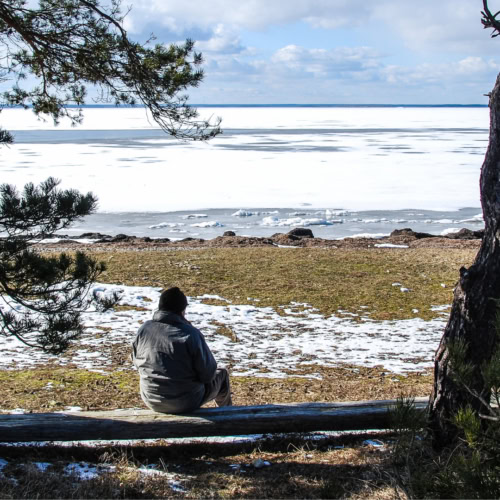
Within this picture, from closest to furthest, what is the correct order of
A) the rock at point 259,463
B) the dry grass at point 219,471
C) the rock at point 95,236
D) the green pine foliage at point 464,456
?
the green pine foliage at point 464,456 → the dry grass at point 219,471 → the rock at point 259,463 → the rock at point 95,236

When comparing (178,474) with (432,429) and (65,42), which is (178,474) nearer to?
(432,429)

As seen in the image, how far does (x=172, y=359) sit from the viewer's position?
14.6 feet

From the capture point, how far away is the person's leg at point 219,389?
4.78 meters

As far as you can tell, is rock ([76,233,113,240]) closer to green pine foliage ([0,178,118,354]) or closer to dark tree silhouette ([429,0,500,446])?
green pine foliage ([0,178,118,354])

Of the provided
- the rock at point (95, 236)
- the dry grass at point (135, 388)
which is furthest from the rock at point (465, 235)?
the dry grass at point (135, 388)

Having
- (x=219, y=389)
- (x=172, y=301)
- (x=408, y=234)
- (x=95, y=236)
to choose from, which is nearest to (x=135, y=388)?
(x=219, y=389)

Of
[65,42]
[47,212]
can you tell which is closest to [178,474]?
[47,212]

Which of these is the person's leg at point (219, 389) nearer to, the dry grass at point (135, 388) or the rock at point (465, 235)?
the dry grass at point (135, 388)

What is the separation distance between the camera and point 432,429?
412cm

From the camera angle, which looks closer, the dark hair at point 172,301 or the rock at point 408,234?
the dark hair at point 172,301

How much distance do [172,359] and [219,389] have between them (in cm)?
65

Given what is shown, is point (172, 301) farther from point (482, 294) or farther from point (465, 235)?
point (465, 235)

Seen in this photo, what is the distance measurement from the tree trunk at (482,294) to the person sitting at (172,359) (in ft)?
5.18

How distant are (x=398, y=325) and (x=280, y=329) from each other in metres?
1.65
